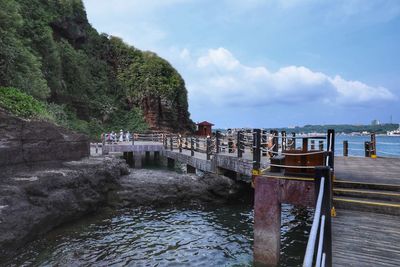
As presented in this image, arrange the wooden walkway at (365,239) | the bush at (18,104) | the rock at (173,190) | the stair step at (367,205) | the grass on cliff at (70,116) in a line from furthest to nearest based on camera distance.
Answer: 1. the rock at (173,190)
2. the grass on cliff at (70,116)
3. the bush at (18,104)
4. the stair step at (367,205)
5. the wooden walkway at (365,239)

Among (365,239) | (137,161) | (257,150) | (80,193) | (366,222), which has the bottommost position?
(137,161)

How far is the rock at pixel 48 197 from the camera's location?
375 inches

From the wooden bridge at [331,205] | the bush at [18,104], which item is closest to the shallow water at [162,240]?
the wooden bridge at [331,205]

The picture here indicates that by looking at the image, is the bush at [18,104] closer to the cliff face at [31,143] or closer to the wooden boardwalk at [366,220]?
the cliff face at [31,143]

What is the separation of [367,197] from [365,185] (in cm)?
62

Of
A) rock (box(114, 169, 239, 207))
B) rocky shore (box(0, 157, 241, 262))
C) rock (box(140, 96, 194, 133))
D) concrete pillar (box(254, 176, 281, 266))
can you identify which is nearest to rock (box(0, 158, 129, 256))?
rocky shore (box(0, 157, 241, 262))

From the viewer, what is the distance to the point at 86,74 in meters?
46.0

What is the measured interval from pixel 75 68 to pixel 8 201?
35.4m

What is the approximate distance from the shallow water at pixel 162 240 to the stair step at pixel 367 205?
8.41 ft

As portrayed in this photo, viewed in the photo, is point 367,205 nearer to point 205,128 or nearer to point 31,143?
point 31,143

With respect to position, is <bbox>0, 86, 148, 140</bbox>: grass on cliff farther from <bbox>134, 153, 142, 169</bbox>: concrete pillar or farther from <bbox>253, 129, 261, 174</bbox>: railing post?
<bbox>253, 129, 261, 174</bbox>: railing post

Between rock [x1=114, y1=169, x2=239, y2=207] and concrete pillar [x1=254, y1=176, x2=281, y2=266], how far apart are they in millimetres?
8245

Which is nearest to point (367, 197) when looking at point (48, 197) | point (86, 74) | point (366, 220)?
point (366, 220)

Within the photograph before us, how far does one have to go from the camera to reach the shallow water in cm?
934
